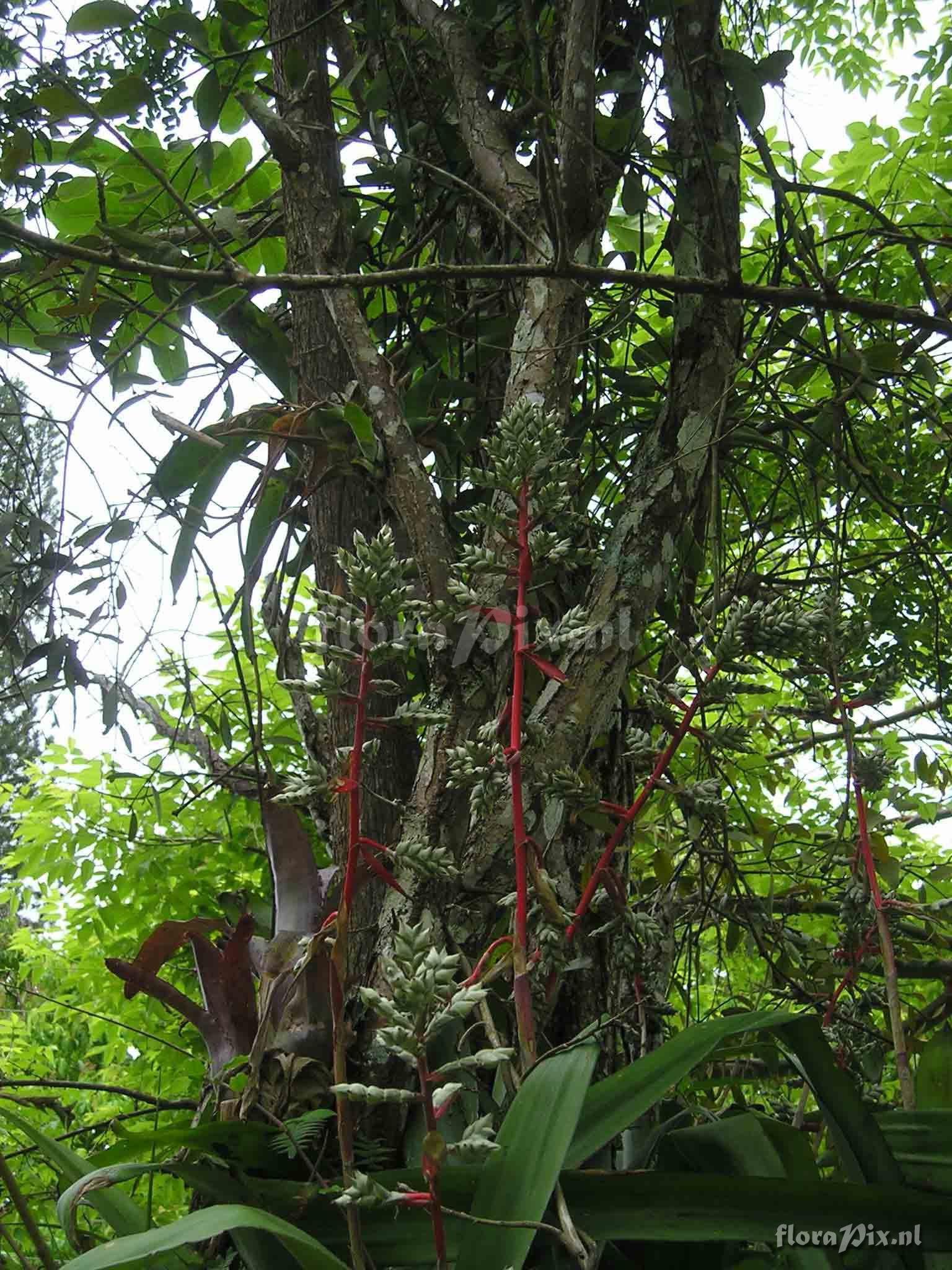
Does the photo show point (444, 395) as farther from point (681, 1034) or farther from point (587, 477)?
point (681, 1034)

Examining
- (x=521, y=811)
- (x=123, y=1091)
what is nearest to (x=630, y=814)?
(x=521, y=811)

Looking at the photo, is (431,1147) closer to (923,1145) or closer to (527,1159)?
(527,1159)

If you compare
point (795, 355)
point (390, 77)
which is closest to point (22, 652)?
point (390, 77)

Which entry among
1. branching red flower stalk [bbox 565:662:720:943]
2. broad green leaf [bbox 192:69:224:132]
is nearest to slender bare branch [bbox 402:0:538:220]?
broad green leaf [bbox 192:69:224:132]

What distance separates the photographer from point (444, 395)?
1.21 metres

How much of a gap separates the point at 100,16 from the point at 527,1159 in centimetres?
122

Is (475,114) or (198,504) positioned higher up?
(475,114)

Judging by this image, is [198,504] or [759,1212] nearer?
[759,1212]

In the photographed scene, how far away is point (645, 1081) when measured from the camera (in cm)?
69

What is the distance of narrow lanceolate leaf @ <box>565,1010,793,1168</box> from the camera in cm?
67

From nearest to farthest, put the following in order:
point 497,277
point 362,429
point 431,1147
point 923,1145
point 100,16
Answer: point 431,1147, point 923,1145, point 497,277, point 362,429, point 100,16

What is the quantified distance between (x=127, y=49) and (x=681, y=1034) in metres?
1.42

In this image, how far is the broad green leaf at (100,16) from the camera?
44.7 inches

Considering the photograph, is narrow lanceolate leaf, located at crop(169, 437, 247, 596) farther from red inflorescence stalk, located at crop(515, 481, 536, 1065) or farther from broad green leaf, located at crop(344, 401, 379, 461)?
red inflorescence stalk, located at crop(515, 481, 536, 1065)
